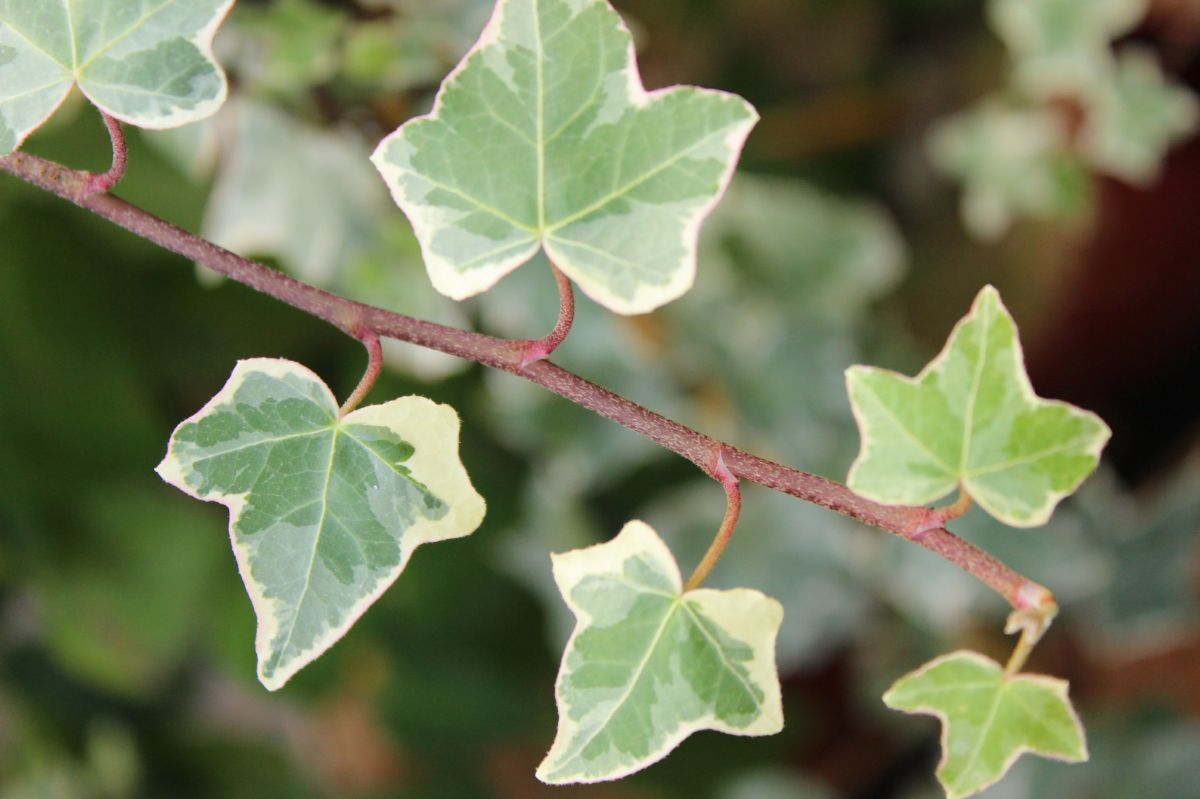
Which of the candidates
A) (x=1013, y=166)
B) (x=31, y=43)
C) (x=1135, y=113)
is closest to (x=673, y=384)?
(x=1013, y=166)

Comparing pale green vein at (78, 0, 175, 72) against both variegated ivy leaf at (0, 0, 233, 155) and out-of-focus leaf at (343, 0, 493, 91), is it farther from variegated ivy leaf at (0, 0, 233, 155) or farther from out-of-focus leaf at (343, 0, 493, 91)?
out-of-focus leaf at (343, 0, 493, 91)

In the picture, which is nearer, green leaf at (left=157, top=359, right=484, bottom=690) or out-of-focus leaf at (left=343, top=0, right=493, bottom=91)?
green leaf at (left=157, top=359, right=484, bottom=690)

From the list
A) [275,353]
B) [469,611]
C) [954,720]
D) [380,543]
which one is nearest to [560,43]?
[380,543]

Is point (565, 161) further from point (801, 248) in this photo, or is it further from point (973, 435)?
point (801, 248)

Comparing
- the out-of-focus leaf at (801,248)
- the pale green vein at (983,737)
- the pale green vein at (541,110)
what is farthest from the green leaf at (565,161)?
the out-of-focus leaf at (801,248)

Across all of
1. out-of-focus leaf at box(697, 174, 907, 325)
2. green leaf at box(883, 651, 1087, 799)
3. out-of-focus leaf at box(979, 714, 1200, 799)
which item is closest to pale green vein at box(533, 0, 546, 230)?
green leaf at box(883, 651, 1087, 799)

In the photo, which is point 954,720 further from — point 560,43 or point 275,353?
point 275,353

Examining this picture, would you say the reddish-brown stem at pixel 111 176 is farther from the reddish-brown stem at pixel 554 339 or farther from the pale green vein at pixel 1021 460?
the pale green vein at pixel 1021 460
